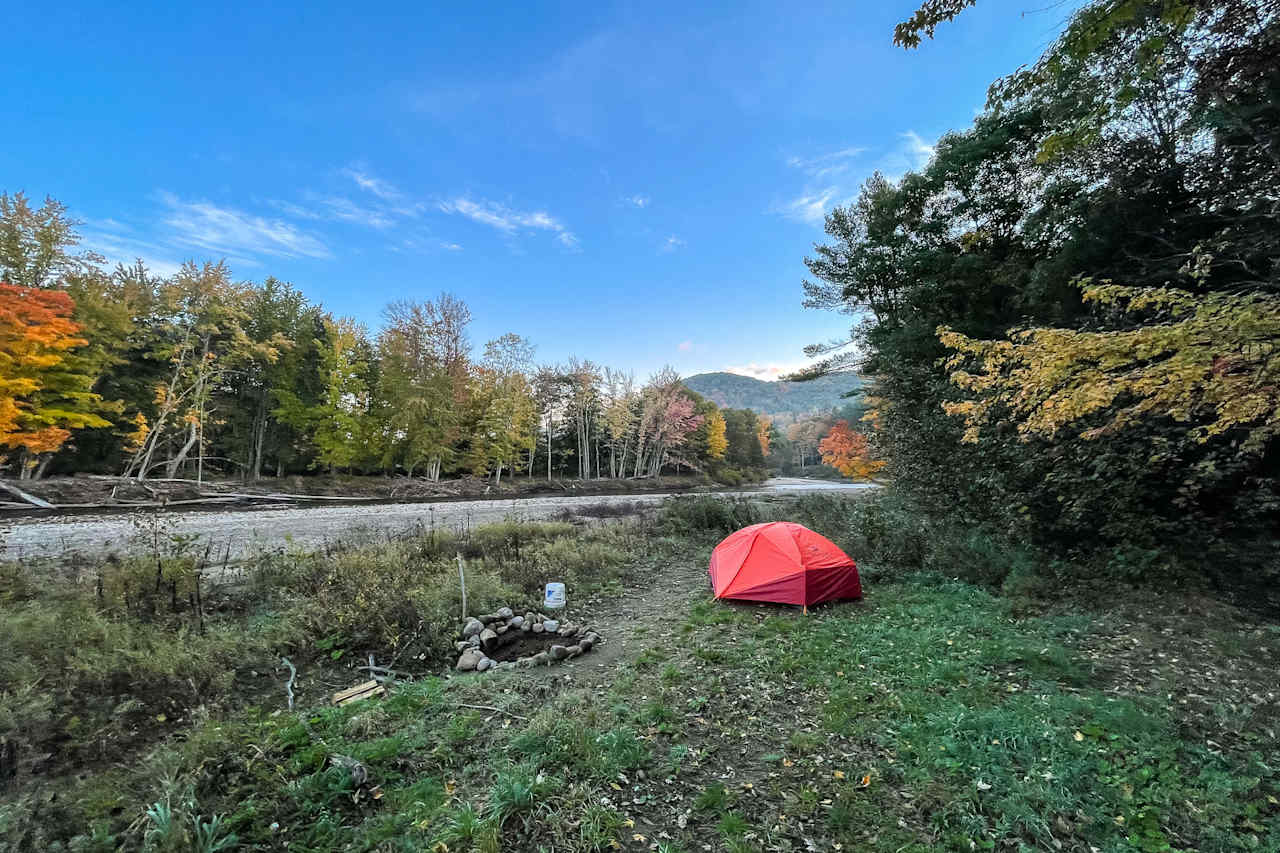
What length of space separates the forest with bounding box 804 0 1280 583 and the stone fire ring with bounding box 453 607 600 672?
21.6ft

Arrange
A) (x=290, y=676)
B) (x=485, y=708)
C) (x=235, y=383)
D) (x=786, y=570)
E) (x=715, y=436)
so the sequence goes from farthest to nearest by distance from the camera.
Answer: (x=715, y=436) → (x=235, y=383) → (x=786, y=570) → (x=290, y=676) → (x=485, y=708)

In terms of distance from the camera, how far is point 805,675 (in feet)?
15.8

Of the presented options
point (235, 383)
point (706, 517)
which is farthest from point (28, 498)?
point (706, 517)

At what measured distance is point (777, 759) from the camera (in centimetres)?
352

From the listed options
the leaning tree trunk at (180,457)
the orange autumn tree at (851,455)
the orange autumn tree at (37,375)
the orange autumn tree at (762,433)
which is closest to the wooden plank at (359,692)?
the orange autumn tree at (37,375)

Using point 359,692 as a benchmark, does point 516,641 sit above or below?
below

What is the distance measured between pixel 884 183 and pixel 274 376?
87.9 ft

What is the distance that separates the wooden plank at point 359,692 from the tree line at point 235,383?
14.7m

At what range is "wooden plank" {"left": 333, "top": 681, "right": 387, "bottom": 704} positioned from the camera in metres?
4.24

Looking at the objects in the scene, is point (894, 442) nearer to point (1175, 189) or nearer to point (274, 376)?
point (1175, 189)

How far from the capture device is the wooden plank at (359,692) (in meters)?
4.24

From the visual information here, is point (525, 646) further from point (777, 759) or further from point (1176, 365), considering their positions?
point (1176, 365)

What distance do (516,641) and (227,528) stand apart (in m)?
10.2

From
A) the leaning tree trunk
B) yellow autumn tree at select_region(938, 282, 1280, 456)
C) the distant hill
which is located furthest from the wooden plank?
the distant hill
